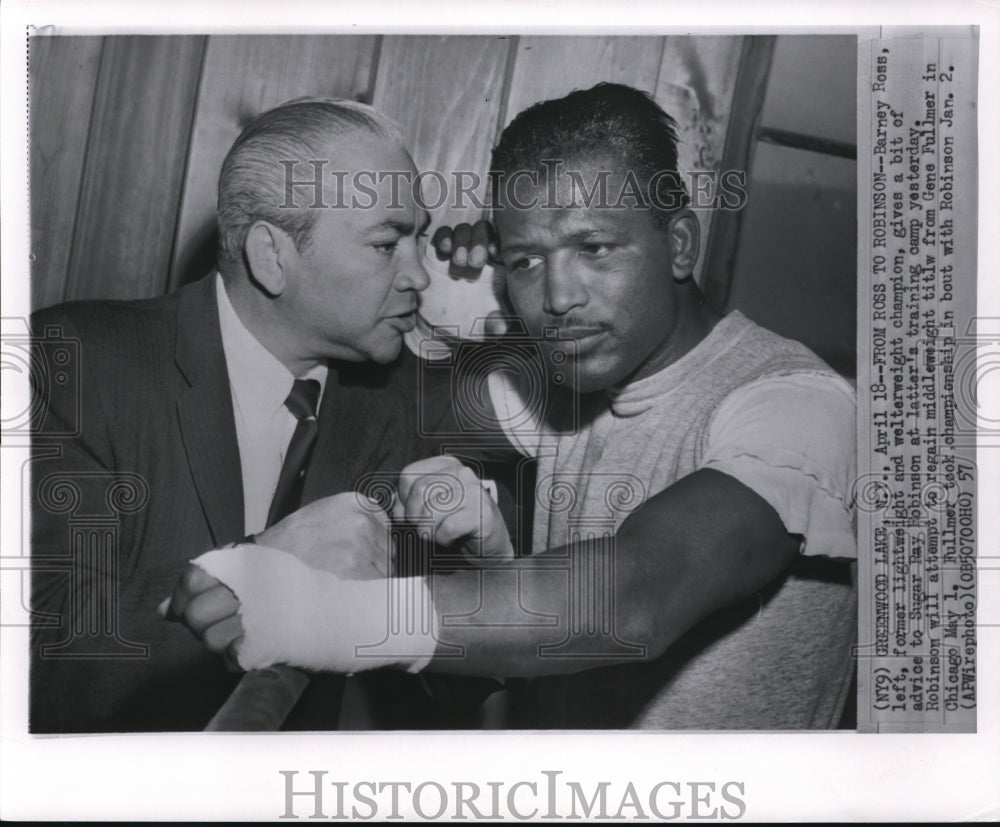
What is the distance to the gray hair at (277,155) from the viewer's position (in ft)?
8.80

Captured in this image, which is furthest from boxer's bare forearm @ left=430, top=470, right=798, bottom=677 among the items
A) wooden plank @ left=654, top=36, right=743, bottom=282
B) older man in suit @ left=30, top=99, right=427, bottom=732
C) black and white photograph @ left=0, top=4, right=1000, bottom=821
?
wooden plank @ left=654, top=36, right=743, bottom=282

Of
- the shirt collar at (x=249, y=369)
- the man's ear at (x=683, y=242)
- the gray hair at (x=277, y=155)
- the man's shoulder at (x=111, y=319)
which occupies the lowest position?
the shirt collar at (x=249, y=369)

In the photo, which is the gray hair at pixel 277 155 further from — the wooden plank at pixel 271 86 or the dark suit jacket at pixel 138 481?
the dark suit jacket at pixel 138 481

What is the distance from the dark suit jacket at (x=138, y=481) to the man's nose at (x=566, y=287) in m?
0.37

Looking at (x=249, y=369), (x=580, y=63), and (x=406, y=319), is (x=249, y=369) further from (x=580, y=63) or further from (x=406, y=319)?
(x=580, y=63)

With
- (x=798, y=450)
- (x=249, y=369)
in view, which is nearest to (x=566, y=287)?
(x=798, y=450)

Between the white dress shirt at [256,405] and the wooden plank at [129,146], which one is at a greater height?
the wooden plank at [129,146]

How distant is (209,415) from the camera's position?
269cm

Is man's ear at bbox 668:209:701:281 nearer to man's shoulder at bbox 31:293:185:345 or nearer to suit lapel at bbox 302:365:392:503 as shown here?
suit lapel at bbox 302:365:392:503

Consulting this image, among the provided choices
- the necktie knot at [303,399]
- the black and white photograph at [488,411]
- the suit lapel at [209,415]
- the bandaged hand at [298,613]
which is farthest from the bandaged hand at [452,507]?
the suit lapel at [209,415]

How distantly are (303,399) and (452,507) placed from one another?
437mm

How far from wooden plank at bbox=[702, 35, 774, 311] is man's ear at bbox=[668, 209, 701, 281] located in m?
0.04

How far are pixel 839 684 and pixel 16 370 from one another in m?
2.09

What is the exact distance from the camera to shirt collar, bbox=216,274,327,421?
2.71 metres
